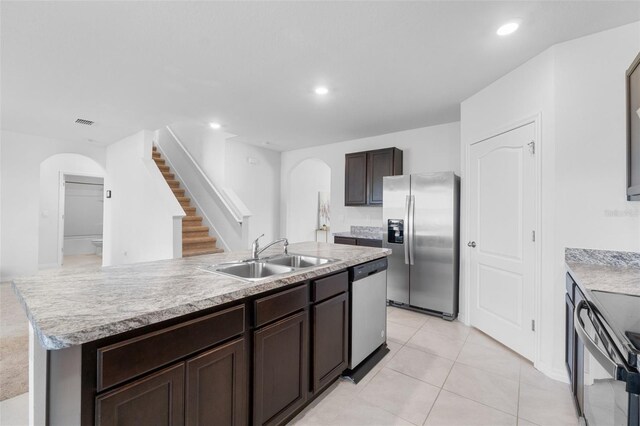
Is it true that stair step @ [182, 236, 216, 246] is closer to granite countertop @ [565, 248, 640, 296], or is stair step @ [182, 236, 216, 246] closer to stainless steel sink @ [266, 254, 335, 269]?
stainless steel sink @ [266, 254, 335, 269]

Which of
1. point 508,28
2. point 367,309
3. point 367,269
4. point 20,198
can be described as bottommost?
point 367,309

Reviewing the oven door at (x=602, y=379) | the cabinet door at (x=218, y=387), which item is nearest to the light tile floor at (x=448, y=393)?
the oven door at (x=602, y=379)

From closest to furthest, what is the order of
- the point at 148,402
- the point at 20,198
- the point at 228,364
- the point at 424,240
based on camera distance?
the point at 148,402 < the point at 228,364 < the point at 424,240 < the point at 20,198

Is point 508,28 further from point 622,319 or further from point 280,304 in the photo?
point 280,304

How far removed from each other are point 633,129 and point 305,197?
5.84m

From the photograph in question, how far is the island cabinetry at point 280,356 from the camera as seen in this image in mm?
1521

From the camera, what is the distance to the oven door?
3.27ft

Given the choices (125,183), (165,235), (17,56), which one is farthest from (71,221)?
(17,56)

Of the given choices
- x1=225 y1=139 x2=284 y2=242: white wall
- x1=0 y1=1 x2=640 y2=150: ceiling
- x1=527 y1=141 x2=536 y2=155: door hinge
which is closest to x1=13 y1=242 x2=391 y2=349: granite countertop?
x1=0 y1=1 x2=640 y2=150: ceiling

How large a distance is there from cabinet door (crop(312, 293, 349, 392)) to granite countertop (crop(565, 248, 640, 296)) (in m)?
1.42

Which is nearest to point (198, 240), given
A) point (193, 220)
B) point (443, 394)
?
point (193, 220)

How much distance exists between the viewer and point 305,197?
7227 millimetres

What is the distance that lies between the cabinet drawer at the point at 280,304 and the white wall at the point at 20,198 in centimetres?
580

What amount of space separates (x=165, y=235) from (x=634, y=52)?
4.90 metres
